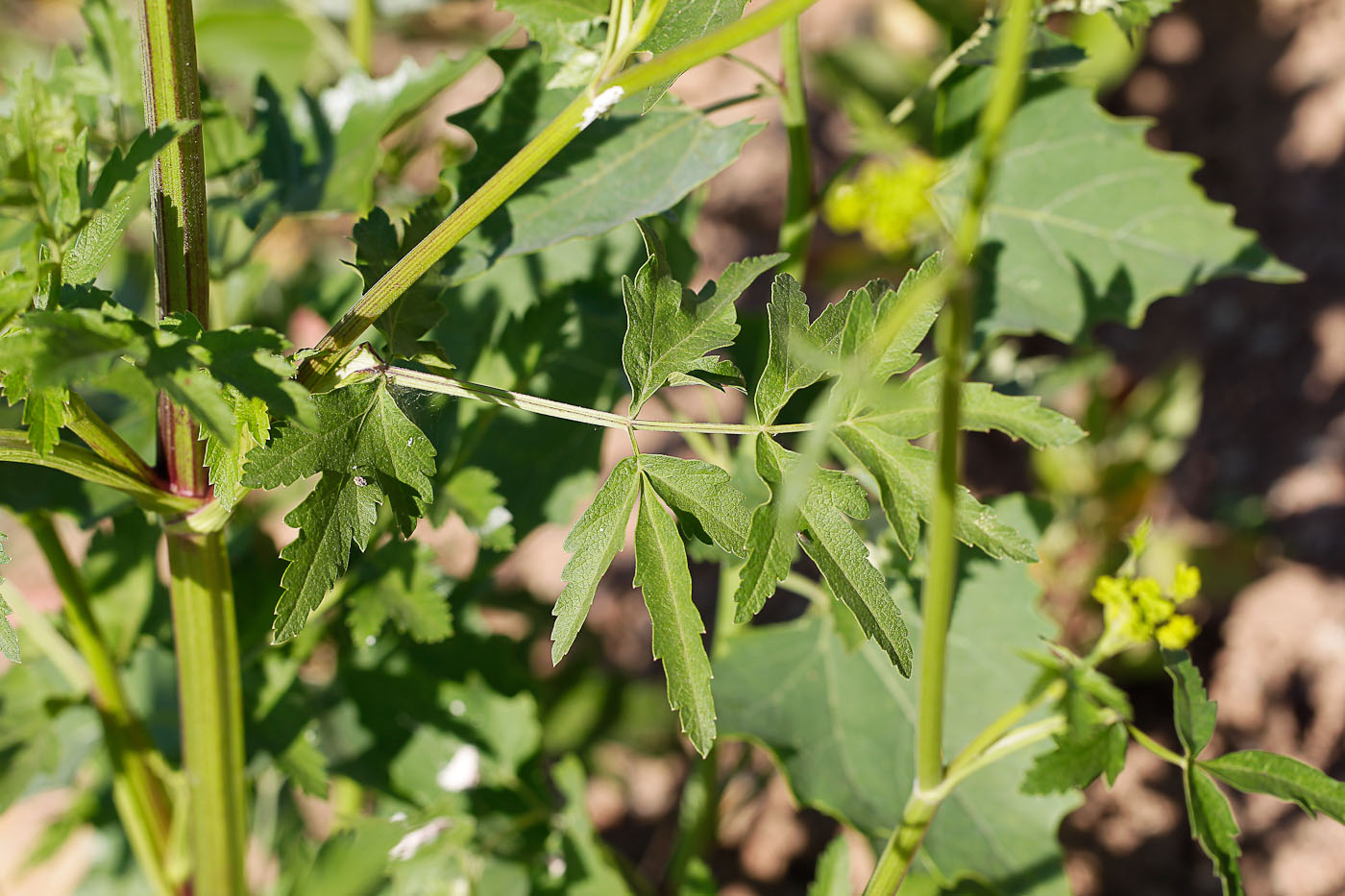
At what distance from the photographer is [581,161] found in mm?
1080

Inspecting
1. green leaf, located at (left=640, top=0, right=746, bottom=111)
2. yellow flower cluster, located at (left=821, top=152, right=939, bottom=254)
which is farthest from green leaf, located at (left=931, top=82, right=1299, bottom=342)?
green leaf, located at (left=640, top=0, right=746, bottom=111)

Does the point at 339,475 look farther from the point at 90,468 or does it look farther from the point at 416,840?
the point at 416,840

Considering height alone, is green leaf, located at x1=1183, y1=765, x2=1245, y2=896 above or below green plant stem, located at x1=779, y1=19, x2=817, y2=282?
below

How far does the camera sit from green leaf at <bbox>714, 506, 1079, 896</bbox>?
1211 mm

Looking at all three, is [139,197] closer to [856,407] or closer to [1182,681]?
[856,407]

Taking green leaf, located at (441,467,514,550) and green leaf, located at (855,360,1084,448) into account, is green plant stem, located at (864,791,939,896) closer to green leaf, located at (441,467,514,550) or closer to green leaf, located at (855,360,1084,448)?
green leaf, located at (855,360,1084,448)

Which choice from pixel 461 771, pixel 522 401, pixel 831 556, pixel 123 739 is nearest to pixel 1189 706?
pixel 831 556

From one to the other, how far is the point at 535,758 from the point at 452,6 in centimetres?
271

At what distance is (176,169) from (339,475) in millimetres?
263

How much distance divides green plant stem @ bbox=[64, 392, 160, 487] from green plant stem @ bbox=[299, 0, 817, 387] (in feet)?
0.52

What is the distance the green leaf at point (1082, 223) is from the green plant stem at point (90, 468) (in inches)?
38.0

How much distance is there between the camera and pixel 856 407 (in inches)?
31.3

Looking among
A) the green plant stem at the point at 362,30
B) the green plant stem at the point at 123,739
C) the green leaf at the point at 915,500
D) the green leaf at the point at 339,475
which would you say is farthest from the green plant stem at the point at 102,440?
the green plant stem at the point at 362,30

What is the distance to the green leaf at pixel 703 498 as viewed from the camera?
777 mm
